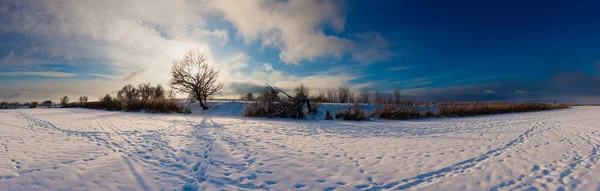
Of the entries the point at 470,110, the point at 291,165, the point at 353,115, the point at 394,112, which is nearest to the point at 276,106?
the point at 353,115

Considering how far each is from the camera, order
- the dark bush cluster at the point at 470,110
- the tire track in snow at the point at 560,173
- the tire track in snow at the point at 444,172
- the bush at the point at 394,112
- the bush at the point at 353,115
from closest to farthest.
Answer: the tire track in snow at the point at 444,172, the tire track in snow at the point at 560,173, the bush at the point at 353,115, the bush at the point at 394,112, the dark bush cluster at the point at 470,110

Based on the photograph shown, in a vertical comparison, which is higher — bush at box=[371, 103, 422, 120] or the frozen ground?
bush at box=[371, 103, 422, 120]

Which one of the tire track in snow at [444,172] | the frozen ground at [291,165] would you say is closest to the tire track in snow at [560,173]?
the frozen ground at [291,165]

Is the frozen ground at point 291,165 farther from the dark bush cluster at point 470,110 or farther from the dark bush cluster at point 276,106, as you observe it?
the dark bush cluster at point 470,110

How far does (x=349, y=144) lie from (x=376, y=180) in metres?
2.73

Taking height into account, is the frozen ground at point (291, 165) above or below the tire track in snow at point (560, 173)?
above

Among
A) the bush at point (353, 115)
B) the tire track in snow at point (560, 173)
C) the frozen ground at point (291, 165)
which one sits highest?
the bush at point (353, 115)

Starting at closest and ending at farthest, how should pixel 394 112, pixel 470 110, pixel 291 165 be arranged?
pixel 291 165 < pixel 394 112 < pixel 470 110

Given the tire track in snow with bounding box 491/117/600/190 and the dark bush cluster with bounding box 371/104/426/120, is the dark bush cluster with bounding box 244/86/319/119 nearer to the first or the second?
the dark bush cluster with bounding box 371/104/426/120

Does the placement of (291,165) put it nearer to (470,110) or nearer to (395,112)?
(395,112)

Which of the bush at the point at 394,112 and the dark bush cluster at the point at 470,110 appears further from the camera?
the dark bush cluster at the point at 470,110

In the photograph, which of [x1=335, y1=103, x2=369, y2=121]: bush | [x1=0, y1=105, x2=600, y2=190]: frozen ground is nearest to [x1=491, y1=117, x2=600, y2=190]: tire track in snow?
[x1=0, y1=105, x2=600, y2=190]: frozen ground

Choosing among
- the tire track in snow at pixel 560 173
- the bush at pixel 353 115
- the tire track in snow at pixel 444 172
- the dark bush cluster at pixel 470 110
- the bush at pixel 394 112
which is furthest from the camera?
the dark bush cluster at pixel 470 110

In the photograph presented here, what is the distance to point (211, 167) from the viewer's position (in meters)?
4.29
